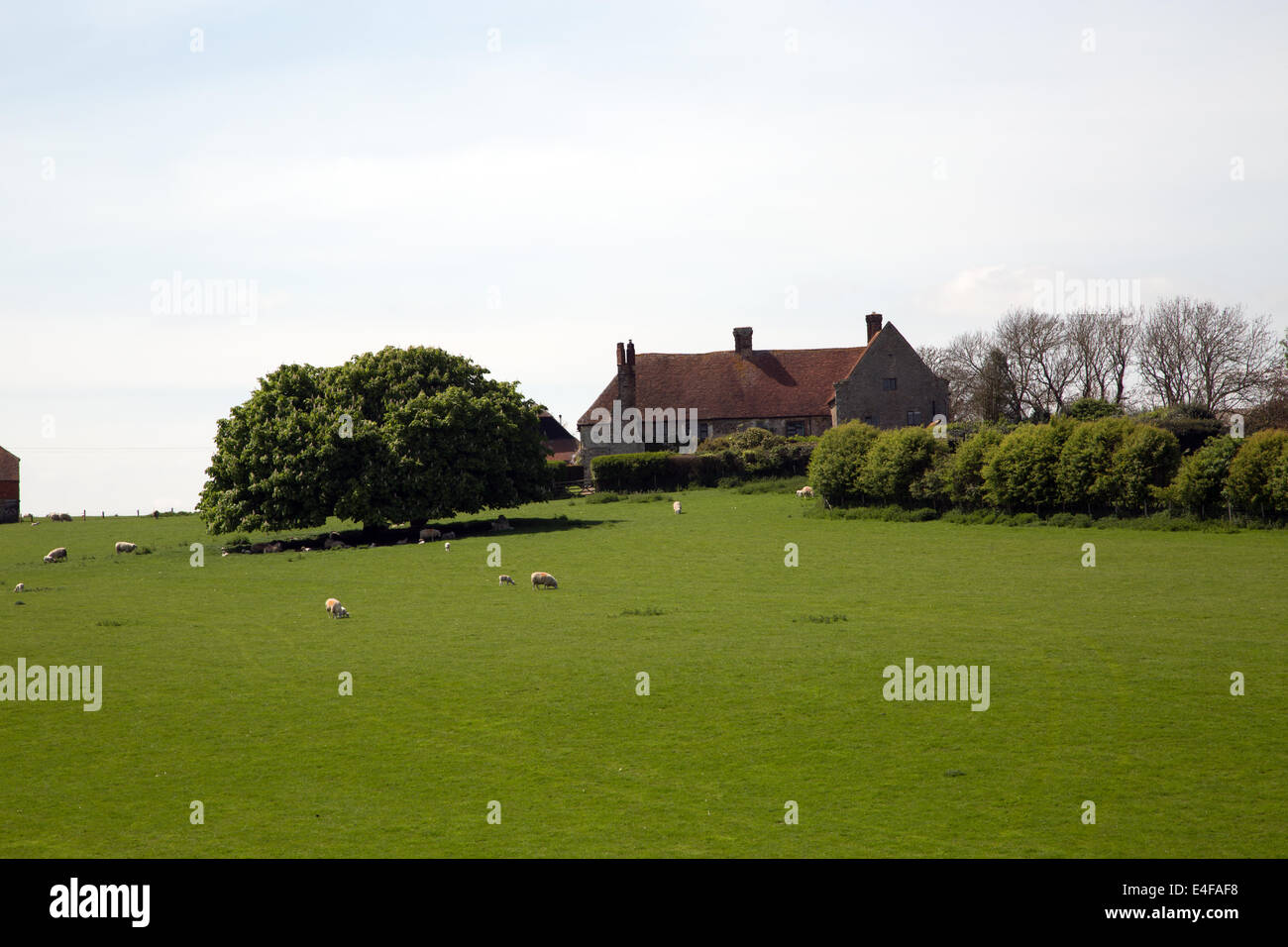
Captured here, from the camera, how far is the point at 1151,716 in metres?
20.0

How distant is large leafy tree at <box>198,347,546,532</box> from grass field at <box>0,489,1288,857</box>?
60.8 ft

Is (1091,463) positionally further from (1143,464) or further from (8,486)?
(8,486)

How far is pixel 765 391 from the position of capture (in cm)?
10444

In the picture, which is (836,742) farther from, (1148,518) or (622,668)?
(1148,518)

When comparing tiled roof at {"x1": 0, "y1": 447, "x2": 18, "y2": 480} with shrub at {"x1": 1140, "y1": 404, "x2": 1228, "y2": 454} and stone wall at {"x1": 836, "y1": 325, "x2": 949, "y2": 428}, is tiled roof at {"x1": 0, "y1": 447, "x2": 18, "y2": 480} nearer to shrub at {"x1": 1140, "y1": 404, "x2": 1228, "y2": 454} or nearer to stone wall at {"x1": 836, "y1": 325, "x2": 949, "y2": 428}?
stone wall at {"x1": 836, "y1": 325, "x2": 949, "y2": 428}

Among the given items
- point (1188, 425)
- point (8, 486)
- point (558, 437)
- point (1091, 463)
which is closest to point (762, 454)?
point (1188, 425)

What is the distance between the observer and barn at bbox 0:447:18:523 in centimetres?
10987

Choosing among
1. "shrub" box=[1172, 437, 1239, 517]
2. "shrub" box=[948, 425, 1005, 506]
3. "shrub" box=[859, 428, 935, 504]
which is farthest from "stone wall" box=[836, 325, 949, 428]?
"shrub" box=[1172, 437, 1239, 517]

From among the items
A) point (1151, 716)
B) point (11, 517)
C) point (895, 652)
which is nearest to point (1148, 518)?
point (895, 652)

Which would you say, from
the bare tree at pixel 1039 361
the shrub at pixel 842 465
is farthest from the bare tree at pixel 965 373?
the shrub at pixel 842 465

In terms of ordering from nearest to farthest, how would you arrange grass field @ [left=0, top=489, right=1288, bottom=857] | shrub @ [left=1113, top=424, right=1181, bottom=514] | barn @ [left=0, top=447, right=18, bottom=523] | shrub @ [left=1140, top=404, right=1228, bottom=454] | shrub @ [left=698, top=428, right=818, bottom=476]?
grass field @ [left=0, top=489, right=1288, bottom=857]
shrub @ [left=1113, top=424, right=1181, bottom=514]
shrub @ [left=1140, top=404, right=1228, bottom=454]
shrub @ [left=698, top=428, right=818, bottom=476]
barn @ [left=0, top=447, right=18, bottom=523]

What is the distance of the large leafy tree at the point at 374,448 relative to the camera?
59.6 m

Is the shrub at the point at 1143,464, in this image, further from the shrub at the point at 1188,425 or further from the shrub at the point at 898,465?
the shrub at the point at 898,465

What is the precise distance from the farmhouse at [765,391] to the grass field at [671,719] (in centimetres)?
5871
